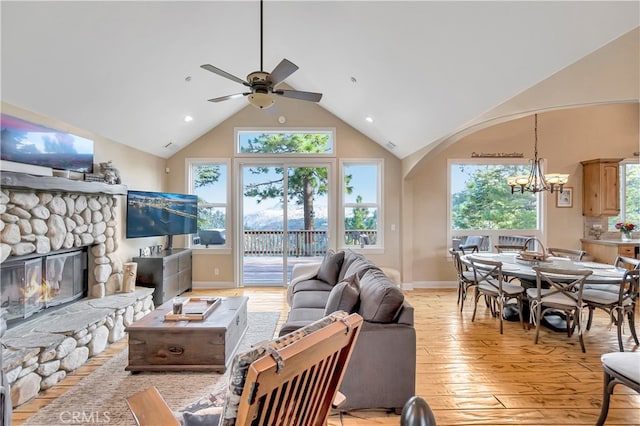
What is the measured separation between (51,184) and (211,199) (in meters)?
2.91

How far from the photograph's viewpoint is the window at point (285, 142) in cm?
561

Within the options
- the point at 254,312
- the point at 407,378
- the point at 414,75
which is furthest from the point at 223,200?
the point at 407,378

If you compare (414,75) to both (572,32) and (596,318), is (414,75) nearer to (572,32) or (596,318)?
(572,32)

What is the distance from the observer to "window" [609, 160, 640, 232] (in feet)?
17.8

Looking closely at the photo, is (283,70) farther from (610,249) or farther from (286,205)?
(610,249)

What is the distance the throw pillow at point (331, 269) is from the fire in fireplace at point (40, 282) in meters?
2.81

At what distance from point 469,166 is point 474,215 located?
92 cm

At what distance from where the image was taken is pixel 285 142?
5625mm

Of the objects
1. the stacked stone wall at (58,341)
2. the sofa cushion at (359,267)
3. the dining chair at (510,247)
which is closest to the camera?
the stacked stone wall at (58,341)

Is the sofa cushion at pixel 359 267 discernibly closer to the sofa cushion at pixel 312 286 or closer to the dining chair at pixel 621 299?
the sofa cushion at pixel 312 286

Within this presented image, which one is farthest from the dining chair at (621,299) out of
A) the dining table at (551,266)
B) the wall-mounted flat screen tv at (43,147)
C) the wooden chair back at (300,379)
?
the wall-mounted flat screen tv at (43,147)

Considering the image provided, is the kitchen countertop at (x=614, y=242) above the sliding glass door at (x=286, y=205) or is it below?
below

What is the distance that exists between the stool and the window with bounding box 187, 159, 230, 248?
5.22m

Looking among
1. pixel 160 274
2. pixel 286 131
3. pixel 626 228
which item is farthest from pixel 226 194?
pixel 626 228
